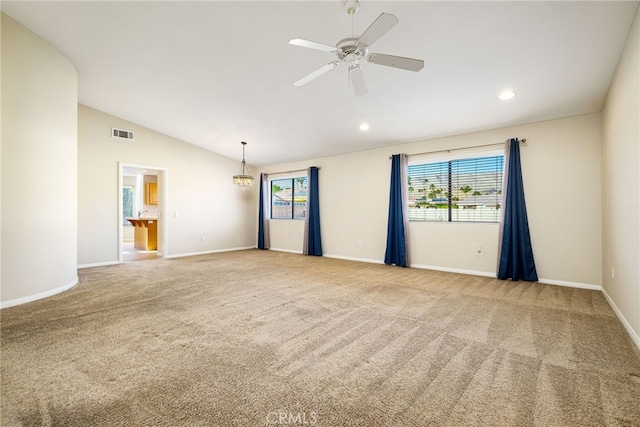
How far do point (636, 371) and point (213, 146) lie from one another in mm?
8174

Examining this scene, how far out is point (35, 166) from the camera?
358 cm

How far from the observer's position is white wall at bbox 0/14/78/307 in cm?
330

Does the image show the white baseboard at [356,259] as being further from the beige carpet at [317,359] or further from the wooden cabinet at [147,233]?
the wooden cabinet at [147,233]

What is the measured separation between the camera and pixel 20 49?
341cm

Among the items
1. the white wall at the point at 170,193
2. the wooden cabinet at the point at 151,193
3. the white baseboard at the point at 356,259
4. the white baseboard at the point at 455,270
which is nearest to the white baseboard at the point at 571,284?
the white baseboard at the point at 455,270

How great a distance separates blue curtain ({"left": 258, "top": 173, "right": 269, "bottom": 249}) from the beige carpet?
4859 mm

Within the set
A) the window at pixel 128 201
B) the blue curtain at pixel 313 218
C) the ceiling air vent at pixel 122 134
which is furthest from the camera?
the window at pixel 128 201

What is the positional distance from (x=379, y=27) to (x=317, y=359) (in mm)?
2575

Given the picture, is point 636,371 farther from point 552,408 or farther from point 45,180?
point 45,180

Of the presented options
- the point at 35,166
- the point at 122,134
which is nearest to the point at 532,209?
the point at 35,166

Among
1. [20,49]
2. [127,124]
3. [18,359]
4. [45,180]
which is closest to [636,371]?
[18,359]

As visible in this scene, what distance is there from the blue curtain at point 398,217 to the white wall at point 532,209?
21 cm

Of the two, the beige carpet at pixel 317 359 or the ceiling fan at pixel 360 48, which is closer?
the beige carpet at pixel 317 359

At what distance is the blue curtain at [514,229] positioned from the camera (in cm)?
470
